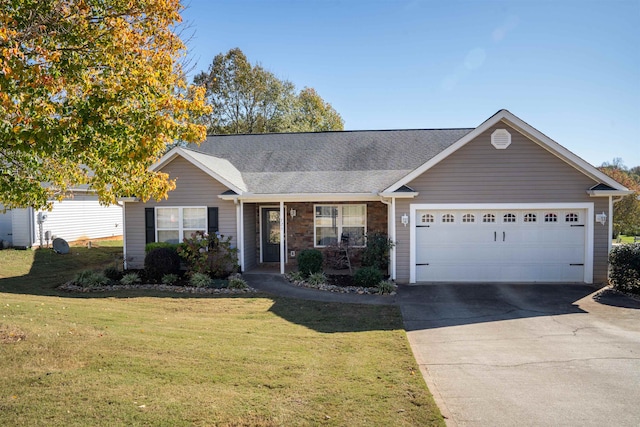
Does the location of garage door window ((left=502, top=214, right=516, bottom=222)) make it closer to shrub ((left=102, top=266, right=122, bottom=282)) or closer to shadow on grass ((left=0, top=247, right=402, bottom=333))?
shadow on grass ((left=0, top=247, right=402, bottom=333))

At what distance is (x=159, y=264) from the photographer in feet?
44.0

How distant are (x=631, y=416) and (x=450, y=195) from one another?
8429 mm

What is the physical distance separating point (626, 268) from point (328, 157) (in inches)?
410

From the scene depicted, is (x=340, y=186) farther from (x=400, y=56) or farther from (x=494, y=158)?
(x=400, y=56)

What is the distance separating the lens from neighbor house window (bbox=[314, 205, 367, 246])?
1552cm

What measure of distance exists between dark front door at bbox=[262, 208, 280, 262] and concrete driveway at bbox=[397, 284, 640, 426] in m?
6.26

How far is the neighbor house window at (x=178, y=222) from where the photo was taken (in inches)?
575

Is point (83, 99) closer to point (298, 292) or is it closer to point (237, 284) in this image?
point (237, 284)

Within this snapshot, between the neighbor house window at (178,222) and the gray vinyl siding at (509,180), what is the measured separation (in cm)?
678

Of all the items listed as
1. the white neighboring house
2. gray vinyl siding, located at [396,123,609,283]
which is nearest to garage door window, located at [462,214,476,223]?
gray vinyl siding, located at [396,123,609,283]

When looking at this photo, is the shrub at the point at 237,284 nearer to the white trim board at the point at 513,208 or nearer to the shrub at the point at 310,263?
the shrub at the point at 310,263

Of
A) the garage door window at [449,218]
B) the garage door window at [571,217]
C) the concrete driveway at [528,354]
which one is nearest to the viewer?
the concrete driveway at [528,354]

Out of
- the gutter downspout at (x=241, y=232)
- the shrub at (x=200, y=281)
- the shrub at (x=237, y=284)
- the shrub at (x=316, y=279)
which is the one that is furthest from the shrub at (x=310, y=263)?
the shrub at (x=200, y=281)

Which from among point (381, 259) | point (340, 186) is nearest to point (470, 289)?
point (381, 259)
